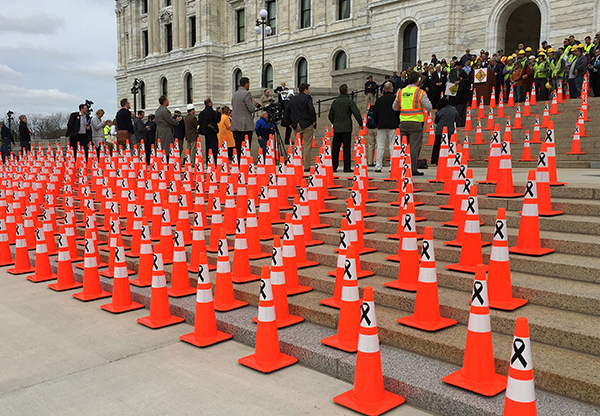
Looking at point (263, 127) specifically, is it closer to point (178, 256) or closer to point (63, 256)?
point (63, 256)

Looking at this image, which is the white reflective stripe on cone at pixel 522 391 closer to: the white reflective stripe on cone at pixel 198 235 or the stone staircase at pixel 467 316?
the stone staircase at pixel 467 316

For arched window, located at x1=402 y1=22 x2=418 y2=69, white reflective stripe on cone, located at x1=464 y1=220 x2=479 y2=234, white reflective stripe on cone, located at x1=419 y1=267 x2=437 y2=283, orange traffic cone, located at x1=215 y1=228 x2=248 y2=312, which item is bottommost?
orange traffic cone, located at x1=215 y1=228 x2=248 y2=312

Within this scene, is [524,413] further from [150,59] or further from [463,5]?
[150,59]

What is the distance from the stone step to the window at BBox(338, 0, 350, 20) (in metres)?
35.4

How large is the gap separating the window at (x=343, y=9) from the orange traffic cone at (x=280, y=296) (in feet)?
117

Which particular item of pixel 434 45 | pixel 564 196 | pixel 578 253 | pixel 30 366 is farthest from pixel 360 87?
pixel 30 366

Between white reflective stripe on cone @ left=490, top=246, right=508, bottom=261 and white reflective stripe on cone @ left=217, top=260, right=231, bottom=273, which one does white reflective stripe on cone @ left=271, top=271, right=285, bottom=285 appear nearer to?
white reflective stripe on cone @ left=217, top=260, right=231, bottom=273

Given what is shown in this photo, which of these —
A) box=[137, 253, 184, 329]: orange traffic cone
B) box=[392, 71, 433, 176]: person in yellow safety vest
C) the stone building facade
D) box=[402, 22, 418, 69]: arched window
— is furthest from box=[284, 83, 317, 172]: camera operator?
box=[402, 22, 418, 69]: arched window

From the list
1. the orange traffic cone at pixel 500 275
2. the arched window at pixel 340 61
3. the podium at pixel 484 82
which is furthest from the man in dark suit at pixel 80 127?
the arched window at pixel 340 61

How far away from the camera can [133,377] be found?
4070mm

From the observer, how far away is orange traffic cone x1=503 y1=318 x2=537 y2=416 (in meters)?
2.82

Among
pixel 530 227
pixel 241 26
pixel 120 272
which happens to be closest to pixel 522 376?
pixel 530 227

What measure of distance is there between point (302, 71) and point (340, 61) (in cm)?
454

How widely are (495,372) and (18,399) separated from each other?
3537mm
